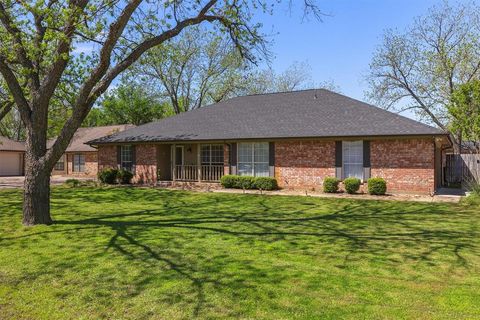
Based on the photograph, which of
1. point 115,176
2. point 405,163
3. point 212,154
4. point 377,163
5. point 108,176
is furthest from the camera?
point 115,176

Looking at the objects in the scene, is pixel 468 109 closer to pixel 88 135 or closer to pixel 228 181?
pixel 228 181

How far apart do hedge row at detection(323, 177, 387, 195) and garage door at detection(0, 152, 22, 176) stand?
32340 mm

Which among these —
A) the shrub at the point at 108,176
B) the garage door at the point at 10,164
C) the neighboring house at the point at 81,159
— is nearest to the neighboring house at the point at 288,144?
the shrub at the point at 108,176

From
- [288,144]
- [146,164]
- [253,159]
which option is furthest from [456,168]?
[146,164]

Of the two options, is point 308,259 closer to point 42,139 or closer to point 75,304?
point 75,304

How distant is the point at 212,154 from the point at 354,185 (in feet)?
29.6

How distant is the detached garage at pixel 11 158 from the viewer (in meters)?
34.9

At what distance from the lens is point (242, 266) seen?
19.9 ft

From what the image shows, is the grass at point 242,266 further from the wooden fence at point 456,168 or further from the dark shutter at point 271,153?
the wooden fence at point 456,168

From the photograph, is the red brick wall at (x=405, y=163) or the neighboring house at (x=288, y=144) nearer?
the red brick wall at (x=405, y=163)

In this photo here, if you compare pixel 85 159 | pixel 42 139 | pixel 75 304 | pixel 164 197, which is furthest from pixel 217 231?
pixel 85 159

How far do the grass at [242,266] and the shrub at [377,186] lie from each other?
4362mm

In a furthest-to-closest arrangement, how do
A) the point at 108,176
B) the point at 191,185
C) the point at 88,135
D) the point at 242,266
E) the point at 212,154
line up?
the point at 88,135 → the point at 108,176 → the point at 212,154 → the point at 191,185 → the point at 242,266

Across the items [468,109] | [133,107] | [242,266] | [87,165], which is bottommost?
[242,266]
